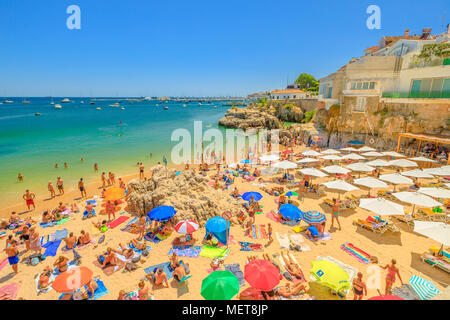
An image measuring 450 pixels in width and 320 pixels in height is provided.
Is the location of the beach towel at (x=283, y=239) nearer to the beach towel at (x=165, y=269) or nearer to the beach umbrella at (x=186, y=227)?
the beach umbrella at (x=186, y=227)

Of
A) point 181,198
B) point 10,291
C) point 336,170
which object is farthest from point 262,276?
point 336,170

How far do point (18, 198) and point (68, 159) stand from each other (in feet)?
32.3

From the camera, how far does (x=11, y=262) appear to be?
740 centimetres

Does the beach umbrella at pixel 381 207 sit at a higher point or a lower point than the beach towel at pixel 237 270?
higher

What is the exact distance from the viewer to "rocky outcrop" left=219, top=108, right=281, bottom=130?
152 ft

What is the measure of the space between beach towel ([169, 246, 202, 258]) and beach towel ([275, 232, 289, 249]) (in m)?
3.09

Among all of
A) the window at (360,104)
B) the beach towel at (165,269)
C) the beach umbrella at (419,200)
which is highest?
the window at (360,104)

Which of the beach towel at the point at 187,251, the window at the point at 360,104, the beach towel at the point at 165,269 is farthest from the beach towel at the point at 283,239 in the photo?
the window at the point at 360,104

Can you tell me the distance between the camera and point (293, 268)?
712cm

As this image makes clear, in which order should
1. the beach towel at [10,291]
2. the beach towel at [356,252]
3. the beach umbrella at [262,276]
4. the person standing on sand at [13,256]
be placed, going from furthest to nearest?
the beach towel at [356,252] → the person standing on sand at [13,256] → the beach towel at [10,291] → the beach umbrella at [262,276]

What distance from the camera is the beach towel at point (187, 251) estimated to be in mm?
7977

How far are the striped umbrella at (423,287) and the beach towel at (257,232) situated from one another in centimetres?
460

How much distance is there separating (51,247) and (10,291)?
6.63 feet

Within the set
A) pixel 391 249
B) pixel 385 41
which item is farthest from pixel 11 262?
pixel 385 41
